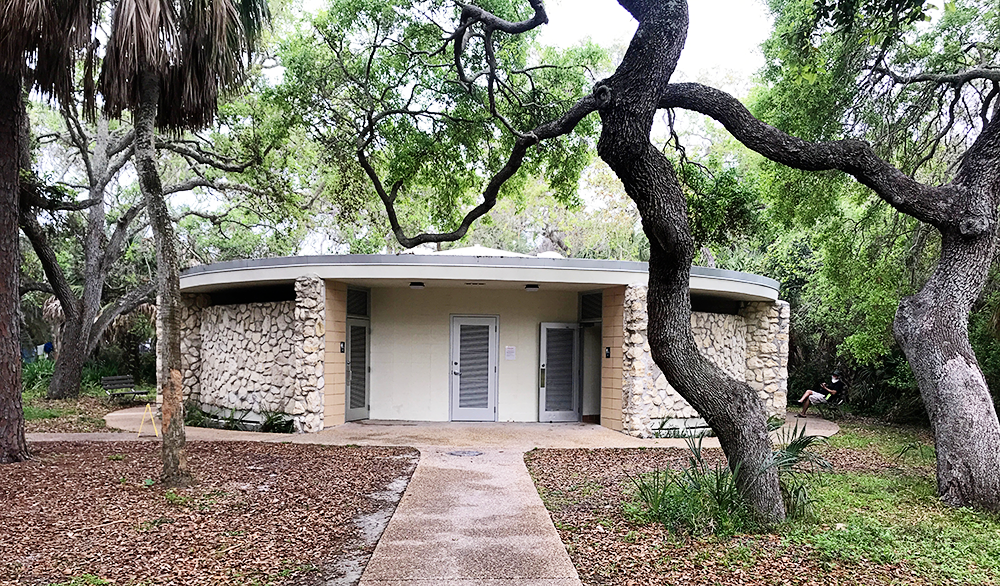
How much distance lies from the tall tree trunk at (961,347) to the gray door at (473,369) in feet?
23.0

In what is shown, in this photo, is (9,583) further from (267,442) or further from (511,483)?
(267,442)

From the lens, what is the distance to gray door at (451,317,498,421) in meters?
12.8

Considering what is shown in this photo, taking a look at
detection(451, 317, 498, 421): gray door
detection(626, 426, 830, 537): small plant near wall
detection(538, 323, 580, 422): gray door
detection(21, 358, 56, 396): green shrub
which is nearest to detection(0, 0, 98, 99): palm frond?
detection(626, 426, 830, 537): small plant near wall

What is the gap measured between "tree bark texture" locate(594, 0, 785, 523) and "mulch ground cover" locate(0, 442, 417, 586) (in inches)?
116

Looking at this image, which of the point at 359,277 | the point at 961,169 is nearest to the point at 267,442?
the point at 359,277

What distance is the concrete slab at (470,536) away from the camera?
465 cm

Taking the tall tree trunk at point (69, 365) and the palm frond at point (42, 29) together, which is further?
the tall tree trunk at point (69, 365)

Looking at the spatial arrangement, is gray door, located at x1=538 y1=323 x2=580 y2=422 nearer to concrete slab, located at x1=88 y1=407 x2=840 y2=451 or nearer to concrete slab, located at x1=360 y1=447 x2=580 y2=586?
concrete slab, located at x1=88 y1=407 x2=840 y2=451

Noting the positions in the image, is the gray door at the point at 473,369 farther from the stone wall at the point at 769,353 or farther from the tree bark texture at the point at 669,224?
the tree bark texture at the point at 669,224

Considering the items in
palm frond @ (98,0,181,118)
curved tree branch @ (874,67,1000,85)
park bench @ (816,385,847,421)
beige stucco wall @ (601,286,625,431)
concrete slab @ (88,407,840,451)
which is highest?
curved tree branch @ (874,67,1000,85)

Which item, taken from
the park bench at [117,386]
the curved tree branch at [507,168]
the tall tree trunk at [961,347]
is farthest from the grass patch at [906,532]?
the park bench at [117,386]

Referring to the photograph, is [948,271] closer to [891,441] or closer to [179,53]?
[891,441]

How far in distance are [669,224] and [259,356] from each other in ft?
27.2

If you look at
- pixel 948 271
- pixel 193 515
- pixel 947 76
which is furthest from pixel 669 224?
pixel 947 76
